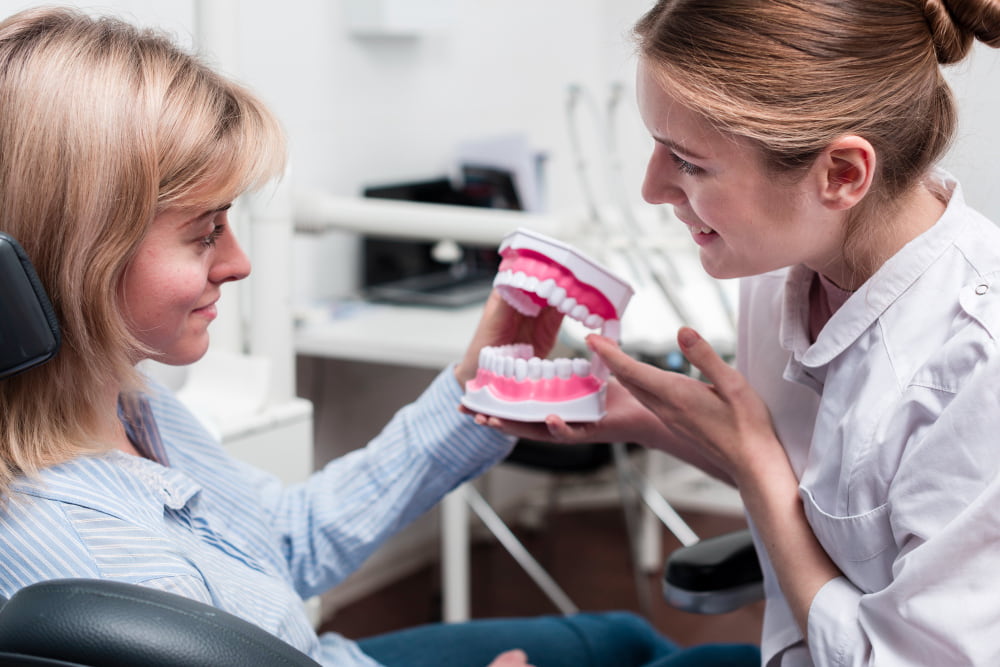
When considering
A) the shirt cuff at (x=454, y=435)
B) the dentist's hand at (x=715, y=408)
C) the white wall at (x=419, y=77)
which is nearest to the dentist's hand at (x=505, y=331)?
the shirt cuff at (x=454, y=435)

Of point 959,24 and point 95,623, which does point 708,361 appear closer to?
point 959,24

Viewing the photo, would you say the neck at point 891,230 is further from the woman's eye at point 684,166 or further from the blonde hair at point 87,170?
the blonde hair at point 87,170

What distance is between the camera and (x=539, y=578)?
8.08 feet

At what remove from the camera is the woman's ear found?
87 cm

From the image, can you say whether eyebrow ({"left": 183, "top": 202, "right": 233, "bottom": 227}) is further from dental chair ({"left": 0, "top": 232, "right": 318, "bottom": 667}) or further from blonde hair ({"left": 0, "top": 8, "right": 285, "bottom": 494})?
dental chair ({"left": 0, "top": 232, "right": 318, "bottom": 667})

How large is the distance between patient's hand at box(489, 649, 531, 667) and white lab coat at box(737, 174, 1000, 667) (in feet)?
0.80

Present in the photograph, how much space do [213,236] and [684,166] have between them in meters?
0.42

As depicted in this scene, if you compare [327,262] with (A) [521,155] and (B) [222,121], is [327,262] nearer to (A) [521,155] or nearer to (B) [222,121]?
(A) [521,155]

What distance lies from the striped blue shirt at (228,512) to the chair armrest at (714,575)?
0.23m

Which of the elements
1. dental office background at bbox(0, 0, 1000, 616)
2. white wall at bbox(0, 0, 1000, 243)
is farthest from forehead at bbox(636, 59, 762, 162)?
white wall at bbox(0, 0, 1000, 243)

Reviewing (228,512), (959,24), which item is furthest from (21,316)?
(959,24)

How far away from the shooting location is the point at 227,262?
0.97 meters

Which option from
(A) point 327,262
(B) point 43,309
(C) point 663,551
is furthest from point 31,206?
(C) point 663,551

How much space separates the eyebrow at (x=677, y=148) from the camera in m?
0.92
